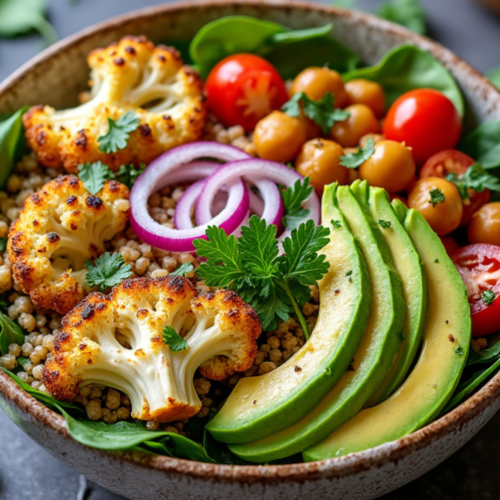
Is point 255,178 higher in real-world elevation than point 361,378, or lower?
higher

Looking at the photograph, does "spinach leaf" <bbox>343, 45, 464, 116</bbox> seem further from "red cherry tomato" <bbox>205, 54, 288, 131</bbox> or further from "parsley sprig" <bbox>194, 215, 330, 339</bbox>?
"parsley sprig" <bbox>194, 215, 330, 339</bbox>

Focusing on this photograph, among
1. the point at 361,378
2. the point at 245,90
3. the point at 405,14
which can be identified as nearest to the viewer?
the point at 361,378

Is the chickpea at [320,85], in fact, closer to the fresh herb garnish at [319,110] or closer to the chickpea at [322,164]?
the fresh herb garnish at [319,110]

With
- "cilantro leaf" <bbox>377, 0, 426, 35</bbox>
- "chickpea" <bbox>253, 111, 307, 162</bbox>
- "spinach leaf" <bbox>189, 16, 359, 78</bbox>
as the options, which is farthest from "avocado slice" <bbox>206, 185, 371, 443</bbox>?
"cilantro leaf" <bbox>377, 0, 426, 35</bbox>

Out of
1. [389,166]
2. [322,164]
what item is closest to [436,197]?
[389,166]

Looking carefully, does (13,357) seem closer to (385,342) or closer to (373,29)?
(385,342)

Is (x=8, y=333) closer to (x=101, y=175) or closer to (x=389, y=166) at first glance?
(x=101, y=175)

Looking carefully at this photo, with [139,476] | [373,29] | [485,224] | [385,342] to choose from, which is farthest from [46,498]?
[373,29]

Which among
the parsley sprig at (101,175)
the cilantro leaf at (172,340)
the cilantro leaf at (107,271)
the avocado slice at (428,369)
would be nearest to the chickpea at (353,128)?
the avocado slice at (428,369)
